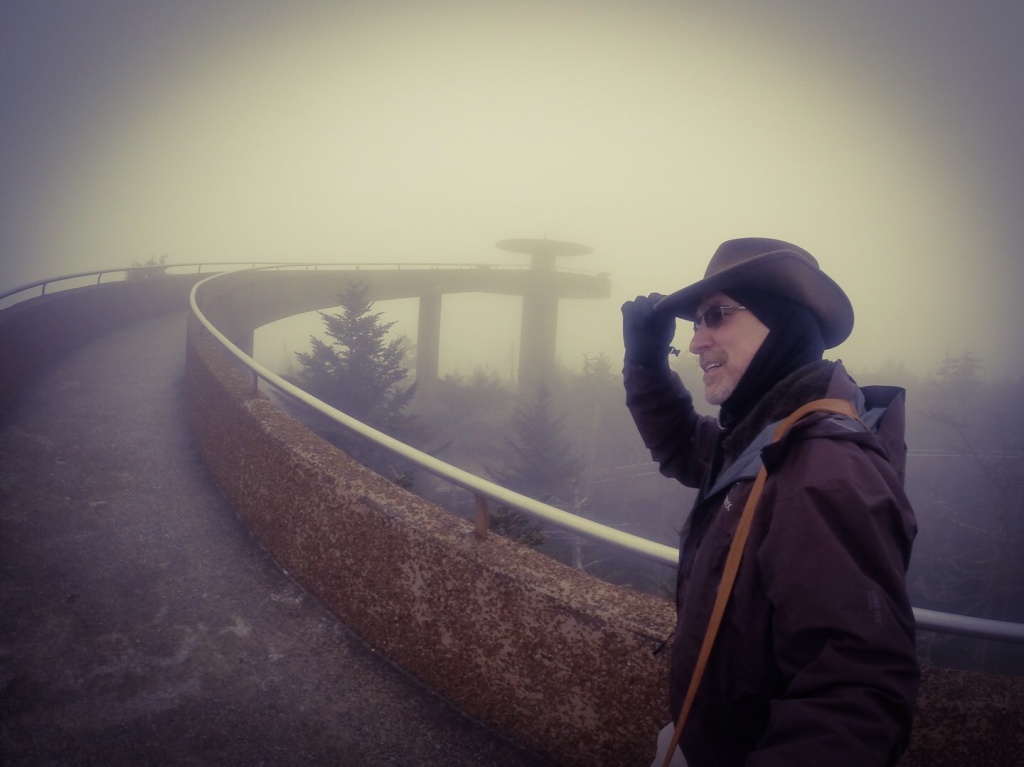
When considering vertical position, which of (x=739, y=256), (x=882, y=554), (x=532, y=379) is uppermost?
(x=739, y=256)

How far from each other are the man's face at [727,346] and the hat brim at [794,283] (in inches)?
3.7

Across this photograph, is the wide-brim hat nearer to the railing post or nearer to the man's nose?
the man's nose

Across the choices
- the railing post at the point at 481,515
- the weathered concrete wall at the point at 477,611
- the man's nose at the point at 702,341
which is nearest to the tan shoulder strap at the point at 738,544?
the man's nose at the point at 702,341

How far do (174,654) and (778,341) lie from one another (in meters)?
2.95

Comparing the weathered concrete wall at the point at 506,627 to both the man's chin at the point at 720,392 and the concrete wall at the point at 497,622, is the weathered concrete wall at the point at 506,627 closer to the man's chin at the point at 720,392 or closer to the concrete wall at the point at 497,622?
the concrete wall at the point at 497,622

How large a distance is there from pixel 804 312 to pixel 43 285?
11.0 metres

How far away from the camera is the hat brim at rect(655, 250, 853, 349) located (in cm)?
151

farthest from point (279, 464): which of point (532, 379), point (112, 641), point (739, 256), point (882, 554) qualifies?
point (532, 379)

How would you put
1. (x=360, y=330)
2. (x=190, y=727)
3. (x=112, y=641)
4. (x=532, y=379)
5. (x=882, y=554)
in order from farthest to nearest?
(x=532, y=379) < (x=360, y=330) < (x=112, y=641) < (x=190, y=727) < (x=882, y=554)

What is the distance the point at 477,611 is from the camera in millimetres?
2133

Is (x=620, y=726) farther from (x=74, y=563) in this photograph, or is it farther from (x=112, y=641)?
(x=74, y=563)

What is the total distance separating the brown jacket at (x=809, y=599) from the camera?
0.91 metres

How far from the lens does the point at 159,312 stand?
13727 mm

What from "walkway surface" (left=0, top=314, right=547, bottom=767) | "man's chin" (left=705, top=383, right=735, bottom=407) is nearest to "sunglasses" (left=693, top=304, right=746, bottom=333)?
"man's chin" (left=705, top=383, right=735, bottom=407)
